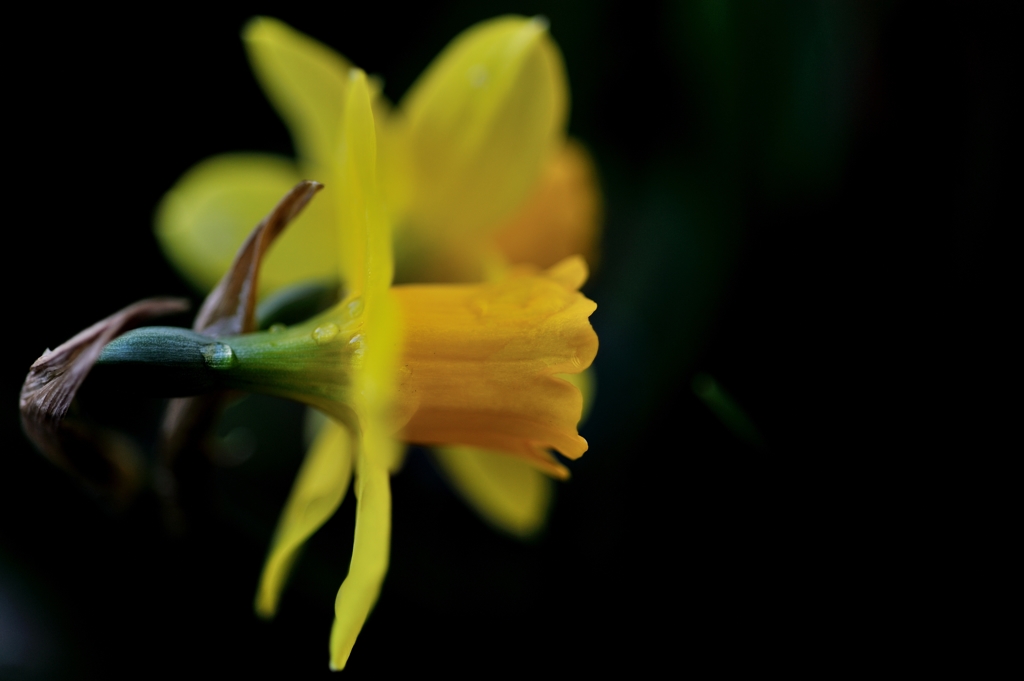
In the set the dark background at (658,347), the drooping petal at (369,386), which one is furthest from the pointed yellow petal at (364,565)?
the dark background at (658,347)

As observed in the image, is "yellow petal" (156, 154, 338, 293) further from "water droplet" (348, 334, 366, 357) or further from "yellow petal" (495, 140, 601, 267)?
"water droplet" (348, 334, 366, 357)

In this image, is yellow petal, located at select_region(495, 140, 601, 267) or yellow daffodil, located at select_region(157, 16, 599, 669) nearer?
yellow daffodil, located at select_region(157, 16, 599, 669)

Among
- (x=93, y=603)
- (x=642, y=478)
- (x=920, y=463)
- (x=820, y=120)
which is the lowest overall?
(x=93, y=603)

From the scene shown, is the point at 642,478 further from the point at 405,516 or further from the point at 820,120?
the point at 820,120

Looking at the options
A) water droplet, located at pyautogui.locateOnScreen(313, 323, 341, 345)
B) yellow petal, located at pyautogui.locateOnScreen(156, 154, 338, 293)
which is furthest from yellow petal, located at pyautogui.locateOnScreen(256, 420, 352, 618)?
yellow petal, located at pyautogui.locateOnScreen(156, 154, 338, 293)


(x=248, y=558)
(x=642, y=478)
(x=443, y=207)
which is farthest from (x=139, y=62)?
(x=642, y=478)

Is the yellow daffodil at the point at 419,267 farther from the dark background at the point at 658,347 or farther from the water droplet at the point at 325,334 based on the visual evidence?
the dark background at the point at 658,347
